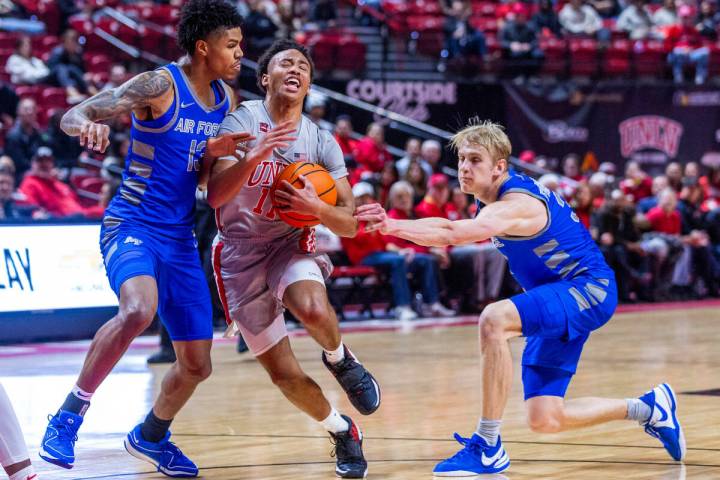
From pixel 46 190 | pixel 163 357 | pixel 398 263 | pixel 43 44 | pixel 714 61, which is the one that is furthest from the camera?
pixel 714 61

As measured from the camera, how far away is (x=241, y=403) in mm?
7824

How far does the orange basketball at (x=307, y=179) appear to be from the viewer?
5.14 meters

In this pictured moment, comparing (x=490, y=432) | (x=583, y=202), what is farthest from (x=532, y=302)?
(x=583, y=202)

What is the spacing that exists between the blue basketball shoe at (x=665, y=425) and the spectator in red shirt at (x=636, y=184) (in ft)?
39.6

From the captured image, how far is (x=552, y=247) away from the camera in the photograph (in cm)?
540

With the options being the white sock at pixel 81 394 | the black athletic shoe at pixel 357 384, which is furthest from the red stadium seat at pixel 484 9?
the white sock at pixel 81 394

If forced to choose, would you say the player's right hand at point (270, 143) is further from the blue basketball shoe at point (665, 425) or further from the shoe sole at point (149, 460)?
the blue basketball shoe at point (665, 425)

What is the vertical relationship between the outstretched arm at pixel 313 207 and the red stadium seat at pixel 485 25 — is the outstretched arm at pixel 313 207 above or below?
below

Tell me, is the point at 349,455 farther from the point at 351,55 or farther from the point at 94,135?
the point at 351,55

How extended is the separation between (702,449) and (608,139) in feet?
42.4

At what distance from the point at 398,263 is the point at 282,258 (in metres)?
7.89

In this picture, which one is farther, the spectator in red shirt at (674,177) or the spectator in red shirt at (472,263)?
the spectator in red shirt at (674,177)

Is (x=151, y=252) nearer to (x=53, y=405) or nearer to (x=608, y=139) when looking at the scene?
(x=53, y=405)

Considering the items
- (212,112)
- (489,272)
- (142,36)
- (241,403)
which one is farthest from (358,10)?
(212,112)
